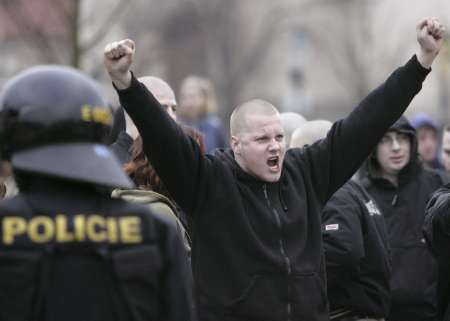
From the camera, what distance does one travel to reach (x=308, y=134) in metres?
7.74

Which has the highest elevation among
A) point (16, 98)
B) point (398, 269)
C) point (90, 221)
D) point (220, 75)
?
point (220, 75)

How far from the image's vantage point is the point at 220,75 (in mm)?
40469

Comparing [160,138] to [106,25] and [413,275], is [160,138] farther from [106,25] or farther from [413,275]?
[106,25]

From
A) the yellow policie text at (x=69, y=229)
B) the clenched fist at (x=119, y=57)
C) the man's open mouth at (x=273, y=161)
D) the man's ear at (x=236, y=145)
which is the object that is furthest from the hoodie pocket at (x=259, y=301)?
the yellow policie text at (x=69, y=229)

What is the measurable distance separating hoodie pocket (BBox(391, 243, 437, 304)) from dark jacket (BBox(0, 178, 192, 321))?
4.53 meters

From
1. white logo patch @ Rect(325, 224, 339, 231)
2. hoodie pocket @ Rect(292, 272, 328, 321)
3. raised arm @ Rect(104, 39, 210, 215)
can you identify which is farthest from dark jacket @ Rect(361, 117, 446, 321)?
raised arm @ Rect(104, 39, 210, 215)

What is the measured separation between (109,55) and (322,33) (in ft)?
137

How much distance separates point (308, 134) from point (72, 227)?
421 centimetres

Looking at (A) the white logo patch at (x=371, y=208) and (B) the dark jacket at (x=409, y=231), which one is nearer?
(A) the white logo patch at (x=371, y=208)

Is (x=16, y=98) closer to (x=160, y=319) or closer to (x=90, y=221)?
(x=90, y=221)

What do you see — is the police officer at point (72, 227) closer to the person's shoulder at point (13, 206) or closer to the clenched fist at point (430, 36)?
the person's shoulder at point (13, 206)

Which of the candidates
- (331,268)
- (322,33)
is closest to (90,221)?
(331,268)

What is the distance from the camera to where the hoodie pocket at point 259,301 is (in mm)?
5875

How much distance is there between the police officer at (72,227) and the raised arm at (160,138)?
1.34 meters
